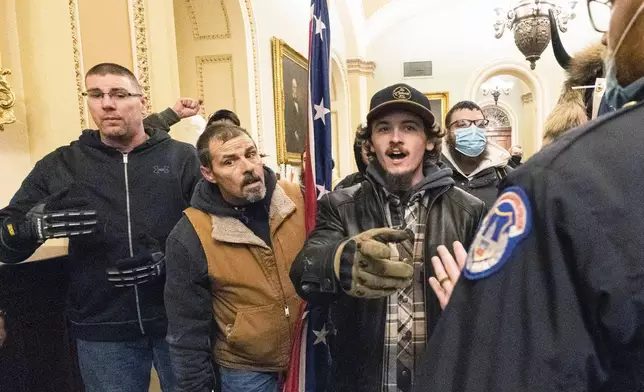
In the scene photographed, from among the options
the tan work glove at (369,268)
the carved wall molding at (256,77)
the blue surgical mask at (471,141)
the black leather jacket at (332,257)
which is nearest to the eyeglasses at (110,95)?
the black leather jacket at (332,257)

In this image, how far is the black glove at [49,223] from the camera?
1.80 metres

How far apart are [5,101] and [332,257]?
2.08 metres

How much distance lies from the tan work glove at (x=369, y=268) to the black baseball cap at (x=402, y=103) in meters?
0.53

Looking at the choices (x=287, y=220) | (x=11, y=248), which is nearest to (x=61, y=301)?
(x=11, y=248)

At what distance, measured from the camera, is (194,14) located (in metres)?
5.01

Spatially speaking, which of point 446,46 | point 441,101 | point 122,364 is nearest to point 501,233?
point 122,364

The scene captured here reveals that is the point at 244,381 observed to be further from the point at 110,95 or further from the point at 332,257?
the point at 110,95

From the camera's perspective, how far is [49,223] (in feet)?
5.92

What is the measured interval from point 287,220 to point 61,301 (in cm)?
143

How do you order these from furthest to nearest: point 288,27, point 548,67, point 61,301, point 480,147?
point 548,67 < point 288,27 < point 480,147 < point 61,301

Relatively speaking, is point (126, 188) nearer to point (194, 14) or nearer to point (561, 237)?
point (561, 237)

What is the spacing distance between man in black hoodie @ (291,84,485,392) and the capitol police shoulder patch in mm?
587

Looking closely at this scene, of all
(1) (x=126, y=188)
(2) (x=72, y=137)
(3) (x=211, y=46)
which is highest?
(3) (x=211, y=46)

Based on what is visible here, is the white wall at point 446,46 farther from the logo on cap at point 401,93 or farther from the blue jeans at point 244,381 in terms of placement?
the blue jeans at point 244,381
